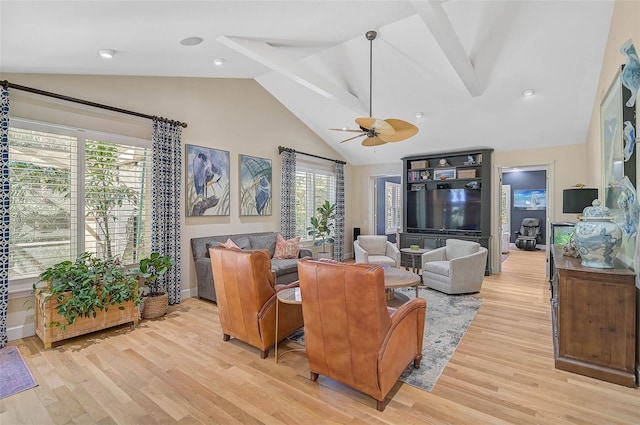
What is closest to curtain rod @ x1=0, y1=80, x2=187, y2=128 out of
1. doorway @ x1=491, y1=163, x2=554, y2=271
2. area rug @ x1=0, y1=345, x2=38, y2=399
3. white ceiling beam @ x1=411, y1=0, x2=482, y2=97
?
area rug @ x1=0, y1=345, x2=38, y2=399

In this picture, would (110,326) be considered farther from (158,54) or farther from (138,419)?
(158,54)

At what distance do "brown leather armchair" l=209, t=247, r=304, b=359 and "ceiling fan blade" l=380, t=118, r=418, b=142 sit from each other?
6.38 ft

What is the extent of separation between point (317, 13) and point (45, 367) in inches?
157

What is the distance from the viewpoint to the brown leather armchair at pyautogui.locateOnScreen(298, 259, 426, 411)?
76.8 inches

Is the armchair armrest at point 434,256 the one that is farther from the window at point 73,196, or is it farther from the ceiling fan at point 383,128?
the window at point 73,196

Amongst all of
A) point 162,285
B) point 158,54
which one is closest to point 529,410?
point 162,285

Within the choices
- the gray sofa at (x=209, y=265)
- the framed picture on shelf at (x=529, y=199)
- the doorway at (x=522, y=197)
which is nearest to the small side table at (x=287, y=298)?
the gray sofa at (x=209, y=265)

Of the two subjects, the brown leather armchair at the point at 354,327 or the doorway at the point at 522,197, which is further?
the doorway at the point at 522,197

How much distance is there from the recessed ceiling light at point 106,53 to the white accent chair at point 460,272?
4949 mm

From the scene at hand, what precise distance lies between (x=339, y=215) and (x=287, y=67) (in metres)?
4.45

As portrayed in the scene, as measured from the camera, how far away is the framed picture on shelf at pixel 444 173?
6820 millimetres

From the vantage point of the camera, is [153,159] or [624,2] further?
[153,159]

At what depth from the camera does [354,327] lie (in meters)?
2.03

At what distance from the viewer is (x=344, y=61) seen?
4660mm
